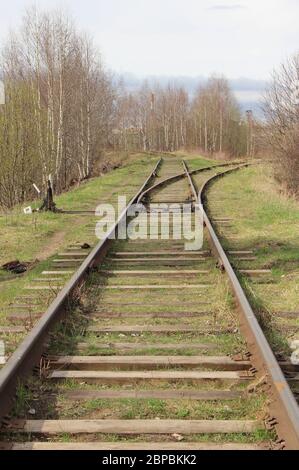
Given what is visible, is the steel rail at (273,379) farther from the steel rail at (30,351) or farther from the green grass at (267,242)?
the steel rail at (30,351)

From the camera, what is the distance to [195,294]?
20.0ft

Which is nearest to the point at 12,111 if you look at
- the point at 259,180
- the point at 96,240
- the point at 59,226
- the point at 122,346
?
the point at 259,180

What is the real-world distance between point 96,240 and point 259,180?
42.1ft

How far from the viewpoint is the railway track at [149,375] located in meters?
3.19

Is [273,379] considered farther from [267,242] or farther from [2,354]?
[267,242]

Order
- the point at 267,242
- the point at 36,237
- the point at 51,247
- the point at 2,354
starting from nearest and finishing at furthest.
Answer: the point at 2,354 → the point at 267,242 → the point at 51,247 → the point at 36,237

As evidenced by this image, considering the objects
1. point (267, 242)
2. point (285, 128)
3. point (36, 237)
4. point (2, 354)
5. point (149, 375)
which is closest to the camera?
point (149, 375)

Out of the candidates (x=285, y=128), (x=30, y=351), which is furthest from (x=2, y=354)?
(x=285, y=128)

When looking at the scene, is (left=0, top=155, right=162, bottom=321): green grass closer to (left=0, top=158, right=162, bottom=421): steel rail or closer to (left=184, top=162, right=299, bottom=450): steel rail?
(left=0, top=158, right=162, bottom=421): steel rail

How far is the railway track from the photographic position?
319 cm

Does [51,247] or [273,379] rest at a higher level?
[273,379]

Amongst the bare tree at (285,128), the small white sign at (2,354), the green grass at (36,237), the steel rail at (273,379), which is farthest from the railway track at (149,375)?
the bare tree at (285,128)

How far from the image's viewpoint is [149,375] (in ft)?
13.0
